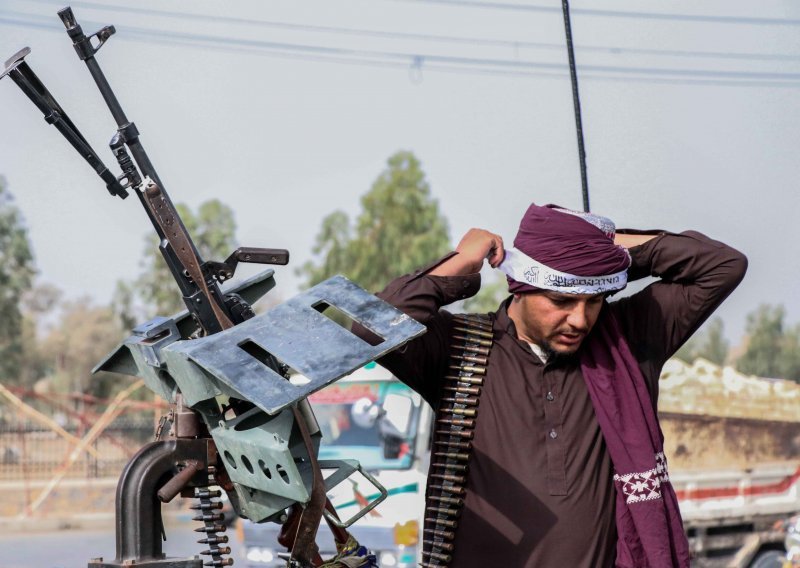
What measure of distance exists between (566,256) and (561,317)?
7.1 inches

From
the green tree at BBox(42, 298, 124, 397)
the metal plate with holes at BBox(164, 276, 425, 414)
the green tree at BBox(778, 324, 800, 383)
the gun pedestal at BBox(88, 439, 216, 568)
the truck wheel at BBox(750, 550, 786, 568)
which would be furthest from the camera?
the green tree at BBox(778, 324, 800, 383)

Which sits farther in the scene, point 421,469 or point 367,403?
point 367,403

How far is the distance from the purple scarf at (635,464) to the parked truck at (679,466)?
17.8ft

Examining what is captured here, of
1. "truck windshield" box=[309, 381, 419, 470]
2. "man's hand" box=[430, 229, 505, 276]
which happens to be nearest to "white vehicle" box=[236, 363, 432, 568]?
"truck windshield" box=[309, 381, 419, 470]

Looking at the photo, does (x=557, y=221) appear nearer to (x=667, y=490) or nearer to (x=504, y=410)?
(x=504, y=410)

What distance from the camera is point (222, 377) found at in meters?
2.61

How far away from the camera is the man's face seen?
11.7ft

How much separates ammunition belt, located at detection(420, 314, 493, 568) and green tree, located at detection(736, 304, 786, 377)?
200ft

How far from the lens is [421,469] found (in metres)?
9.64

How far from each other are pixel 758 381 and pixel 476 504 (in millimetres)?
14720

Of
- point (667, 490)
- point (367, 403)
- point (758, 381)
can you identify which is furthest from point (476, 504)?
point (758, 381)

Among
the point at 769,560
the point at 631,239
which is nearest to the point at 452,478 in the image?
the point at 631,239

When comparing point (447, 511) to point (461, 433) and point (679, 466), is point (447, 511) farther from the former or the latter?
point (679, 466)

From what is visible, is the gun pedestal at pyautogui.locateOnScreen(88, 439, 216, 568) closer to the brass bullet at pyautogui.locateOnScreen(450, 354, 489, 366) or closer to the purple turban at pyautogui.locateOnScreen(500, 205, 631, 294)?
the brass bullet at pyautogui.locateOnScreen(450, 354, 489, 366)
